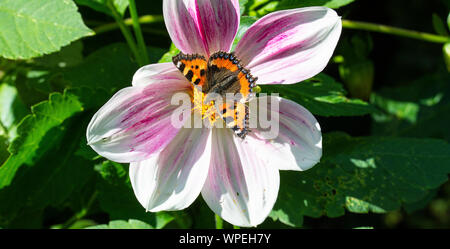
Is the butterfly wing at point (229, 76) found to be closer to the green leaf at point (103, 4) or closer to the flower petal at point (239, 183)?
the flower petal at point (239, 183)

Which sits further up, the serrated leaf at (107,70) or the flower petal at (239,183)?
the serrated leaf at (107,70)

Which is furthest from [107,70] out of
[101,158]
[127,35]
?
[101,158]

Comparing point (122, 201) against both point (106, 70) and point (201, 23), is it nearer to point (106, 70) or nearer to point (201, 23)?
point (106, 70)

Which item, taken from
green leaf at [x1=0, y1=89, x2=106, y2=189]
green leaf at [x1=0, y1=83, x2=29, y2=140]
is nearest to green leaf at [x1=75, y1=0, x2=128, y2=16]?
green leaf at [x1=0, y1=89, x2=106, y2=189]

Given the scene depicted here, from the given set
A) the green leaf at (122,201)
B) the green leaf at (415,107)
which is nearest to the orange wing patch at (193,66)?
the green leaf at (122,201)

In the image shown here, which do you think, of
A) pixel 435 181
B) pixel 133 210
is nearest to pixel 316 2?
pixel 435 181
